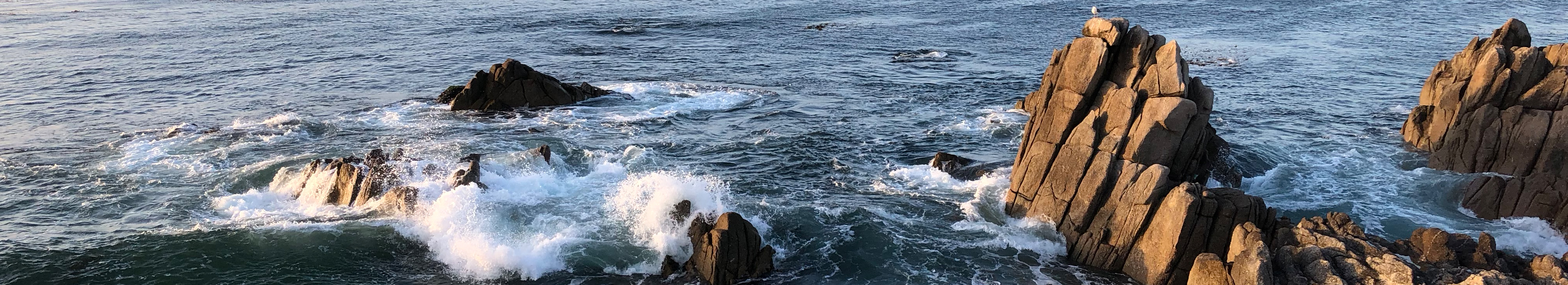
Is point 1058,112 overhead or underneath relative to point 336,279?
overhead

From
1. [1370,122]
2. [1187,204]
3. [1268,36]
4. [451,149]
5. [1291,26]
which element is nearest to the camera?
[1187,204]

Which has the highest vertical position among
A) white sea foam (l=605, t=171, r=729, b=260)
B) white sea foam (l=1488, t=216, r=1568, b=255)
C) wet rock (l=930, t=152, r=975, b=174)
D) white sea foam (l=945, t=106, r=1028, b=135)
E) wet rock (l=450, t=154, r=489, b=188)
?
wet rock (l=450, t=154, r=489, b=188)

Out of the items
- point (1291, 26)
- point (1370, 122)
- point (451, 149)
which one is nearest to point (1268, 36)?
point (1291, 26)

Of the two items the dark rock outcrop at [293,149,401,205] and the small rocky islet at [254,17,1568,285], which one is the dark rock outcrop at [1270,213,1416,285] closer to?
the small rocky islet at [254,17,1568,285]

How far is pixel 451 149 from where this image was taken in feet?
111

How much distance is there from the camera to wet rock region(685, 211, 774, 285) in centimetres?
2172

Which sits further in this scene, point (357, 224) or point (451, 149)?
point (451, 149)

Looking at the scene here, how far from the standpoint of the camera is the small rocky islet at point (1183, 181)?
19.0 meters

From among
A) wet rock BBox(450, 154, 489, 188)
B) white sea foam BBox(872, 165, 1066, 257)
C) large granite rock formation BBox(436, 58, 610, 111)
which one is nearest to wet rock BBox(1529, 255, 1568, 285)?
white sea foam BBox(872, 165, 1066, 257)

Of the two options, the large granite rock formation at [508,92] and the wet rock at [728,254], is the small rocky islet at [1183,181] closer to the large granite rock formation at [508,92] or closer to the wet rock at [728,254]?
the wet rock at [728,254]

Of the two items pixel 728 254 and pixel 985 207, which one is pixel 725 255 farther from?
pixel 985 207

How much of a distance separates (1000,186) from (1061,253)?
188 inches

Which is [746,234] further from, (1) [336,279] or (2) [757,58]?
(2) [757,58]

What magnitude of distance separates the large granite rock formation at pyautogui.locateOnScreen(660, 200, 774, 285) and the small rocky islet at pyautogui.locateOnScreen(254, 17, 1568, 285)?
3 cm
